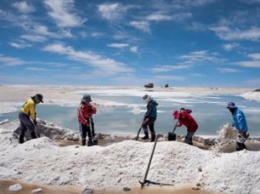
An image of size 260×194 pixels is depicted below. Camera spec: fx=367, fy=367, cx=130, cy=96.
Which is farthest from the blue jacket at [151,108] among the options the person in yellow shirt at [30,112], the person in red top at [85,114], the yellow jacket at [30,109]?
the yellow jacket at [30,109]

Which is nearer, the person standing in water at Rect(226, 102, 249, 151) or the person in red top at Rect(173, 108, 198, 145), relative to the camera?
the person standing in water at Rect(226, 102, 249, 151)

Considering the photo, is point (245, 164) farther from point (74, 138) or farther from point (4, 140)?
point (74, 138)

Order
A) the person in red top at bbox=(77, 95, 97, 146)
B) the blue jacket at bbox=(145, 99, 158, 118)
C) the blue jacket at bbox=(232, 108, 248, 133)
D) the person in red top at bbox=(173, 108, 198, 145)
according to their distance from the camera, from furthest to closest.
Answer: the blue jacket at bbox=(145, 99, 158, 118) → the person in red top at bbox=(77, 95, 97, 146) → the person in red top at bbox=(173, 108, 198, 145) → the blue jacket at bbox=(232, 108, 248, 133)

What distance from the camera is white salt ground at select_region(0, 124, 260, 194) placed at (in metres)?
6.91

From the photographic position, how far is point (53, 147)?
8.44 meters

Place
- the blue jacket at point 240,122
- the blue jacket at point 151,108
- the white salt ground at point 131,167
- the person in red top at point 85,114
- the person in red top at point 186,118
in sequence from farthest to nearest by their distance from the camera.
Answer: the blue jacket at point 151,108
the person in red top at point 85,114
the person in red top at point 186,118
the blue jacket at point 240,122
the white salt ground at point 131,167

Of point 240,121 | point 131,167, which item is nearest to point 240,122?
point 240,121

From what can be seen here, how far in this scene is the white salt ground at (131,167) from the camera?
6.91 meters

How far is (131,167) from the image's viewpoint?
7.38m

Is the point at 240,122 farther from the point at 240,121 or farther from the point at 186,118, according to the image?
the point at 186,118

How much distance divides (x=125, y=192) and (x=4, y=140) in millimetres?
4036

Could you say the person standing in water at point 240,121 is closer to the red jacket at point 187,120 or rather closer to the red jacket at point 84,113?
the red jacket at point 187,120

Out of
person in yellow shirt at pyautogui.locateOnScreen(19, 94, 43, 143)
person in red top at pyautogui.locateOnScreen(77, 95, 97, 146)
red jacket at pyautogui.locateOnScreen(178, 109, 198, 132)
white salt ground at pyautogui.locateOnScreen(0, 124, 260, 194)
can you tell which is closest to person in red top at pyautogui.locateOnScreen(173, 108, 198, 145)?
red jacket at pyautogui.locateOnScreen(178, 109, 198, 132)

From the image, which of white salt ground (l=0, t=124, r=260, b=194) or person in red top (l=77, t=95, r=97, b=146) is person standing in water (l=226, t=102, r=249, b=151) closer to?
white salt ground (l=0, t=124, r=260, b=194)
